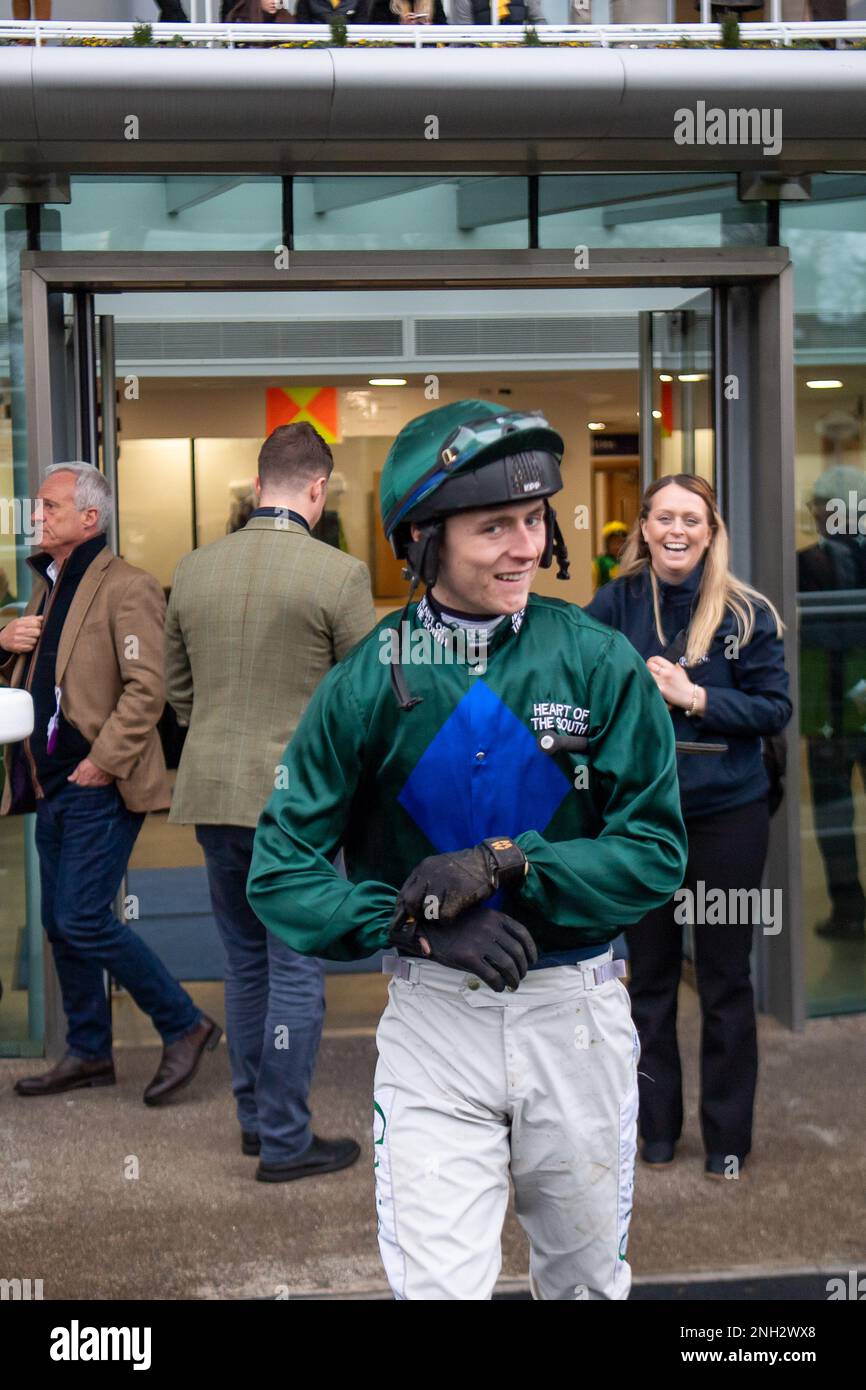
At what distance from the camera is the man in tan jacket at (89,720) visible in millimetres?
5531

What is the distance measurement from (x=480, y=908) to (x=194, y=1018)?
341 centimetres

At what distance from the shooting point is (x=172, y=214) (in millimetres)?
6301

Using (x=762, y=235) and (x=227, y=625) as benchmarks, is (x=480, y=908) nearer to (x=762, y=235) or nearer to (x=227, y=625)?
(x=227, y=625)

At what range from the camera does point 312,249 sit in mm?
6344

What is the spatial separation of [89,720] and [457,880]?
10.7ft

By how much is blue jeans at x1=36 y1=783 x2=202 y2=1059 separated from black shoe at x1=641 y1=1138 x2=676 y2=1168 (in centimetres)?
165

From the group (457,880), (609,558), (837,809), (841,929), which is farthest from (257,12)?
(609,558)

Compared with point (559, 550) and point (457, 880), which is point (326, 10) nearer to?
point (559, 550)

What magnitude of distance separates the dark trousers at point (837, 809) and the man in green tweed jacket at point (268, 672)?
2.61 metres

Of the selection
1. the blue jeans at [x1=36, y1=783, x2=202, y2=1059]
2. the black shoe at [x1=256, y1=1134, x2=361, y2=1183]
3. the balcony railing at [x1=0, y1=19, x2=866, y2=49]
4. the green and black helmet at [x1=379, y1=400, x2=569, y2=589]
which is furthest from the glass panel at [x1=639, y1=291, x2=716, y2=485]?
the green and black helmet at [x1=379, y1=400, x2=569, y2=589]

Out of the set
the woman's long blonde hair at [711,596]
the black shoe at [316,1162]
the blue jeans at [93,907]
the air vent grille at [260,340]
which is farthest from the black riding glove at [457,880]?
the air vent grille at [260,340]

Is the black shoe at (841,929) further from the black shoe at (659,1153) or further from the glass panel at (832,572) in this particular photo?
the black shoe at (659,1153)

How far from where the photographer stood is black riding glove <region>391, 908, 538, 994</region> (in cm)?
257

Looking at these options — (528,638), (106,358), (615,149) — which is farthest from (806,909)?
(528,638)
